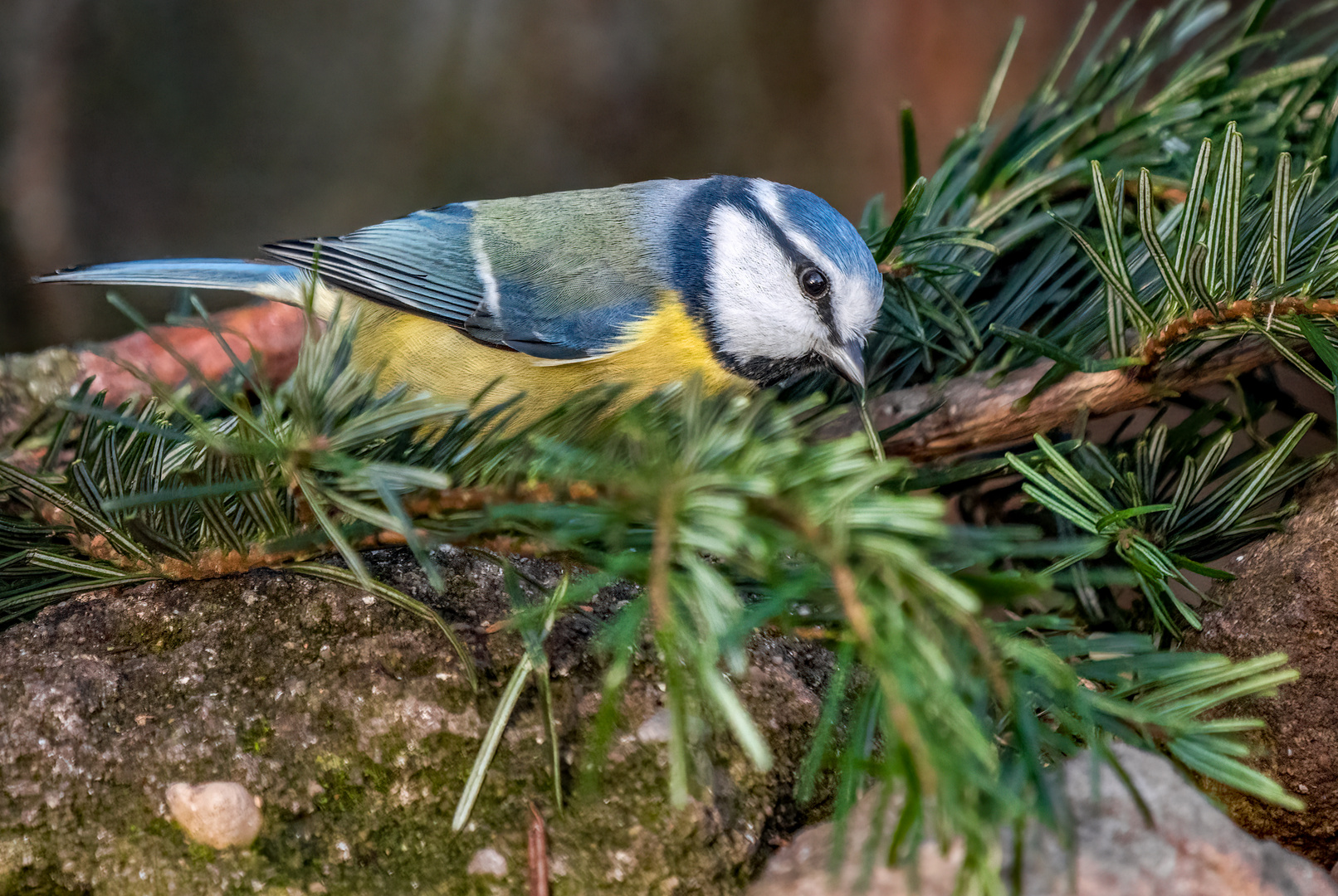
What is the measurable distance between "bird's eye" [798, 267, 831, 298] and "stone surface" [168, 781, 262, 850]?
2.06 feet

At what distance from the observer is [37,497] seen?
23.5 inches

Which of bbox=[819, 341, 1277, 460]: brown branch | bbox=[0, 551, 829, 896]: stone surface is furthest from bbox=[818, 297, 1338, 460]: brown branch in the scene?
bbox=[0, 551, 829, 896]: stone surface

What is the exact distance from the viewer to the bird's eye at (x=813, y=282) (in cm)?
89

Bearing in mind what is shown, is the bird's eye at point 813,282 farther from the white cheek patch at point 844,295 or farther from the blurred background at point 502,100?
the blurred background at point 502,100

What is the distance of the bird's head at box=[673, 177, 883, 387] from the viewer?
839mm

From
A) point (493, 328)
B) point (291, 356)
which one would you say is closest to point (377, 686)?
point (493, 328)

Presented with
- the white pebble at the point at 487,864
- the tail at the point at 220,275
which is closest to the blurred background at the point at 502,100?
the tail at the point at 220,275

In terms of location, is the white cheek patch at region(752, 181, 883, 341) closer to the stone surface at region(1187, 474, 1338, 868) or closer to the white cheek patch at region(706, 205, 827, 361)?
the white cheek patch at region(706, 205, 827, 361)

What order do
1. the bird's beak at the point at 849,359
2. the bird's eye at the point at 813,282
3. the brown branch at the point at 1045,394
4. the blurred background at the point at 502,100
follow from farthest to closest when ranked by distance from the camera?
the blurred background at the point at 502,100, the bird's eye at the point at 813,282, the bird's beak at the point at 849,359, the brown branch at the point at 1045,394

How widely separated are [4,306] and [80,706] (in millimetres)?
1257

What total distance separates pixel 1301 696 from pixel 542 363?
617mm

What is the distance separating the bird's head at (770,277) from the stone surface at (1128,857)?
0.44 meters

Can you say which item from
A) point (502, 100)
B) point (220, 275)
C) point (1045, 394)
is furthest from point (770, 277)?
point (502, 100)

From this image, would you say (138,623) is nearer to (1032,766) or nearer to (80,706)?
(80,706)
